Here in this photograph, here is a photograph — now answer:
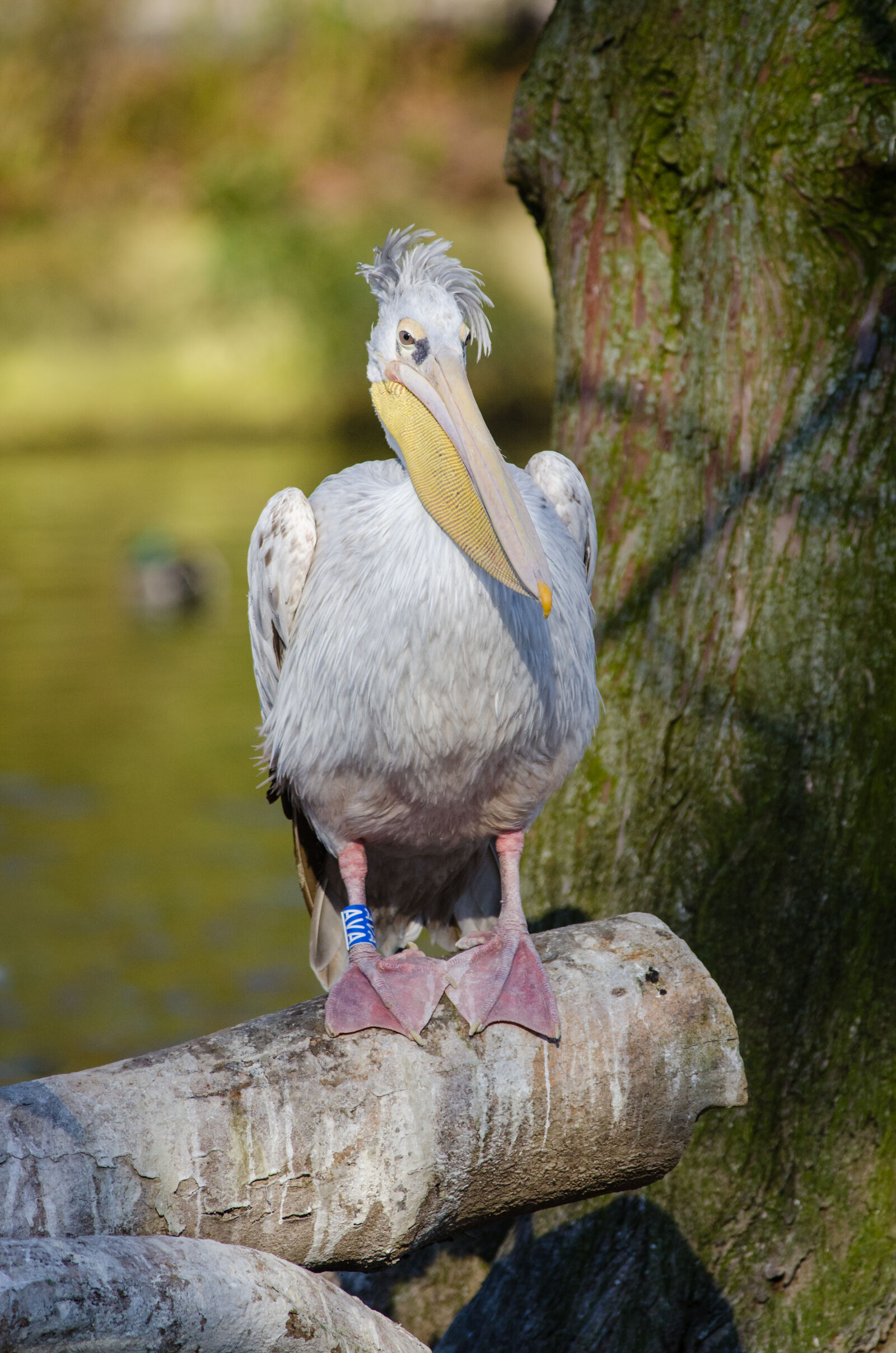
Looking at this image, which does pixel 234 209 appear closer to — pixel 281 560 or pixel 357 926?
pixel 281 560

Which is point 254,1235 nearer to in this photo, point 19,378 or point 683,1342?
point 683,1342

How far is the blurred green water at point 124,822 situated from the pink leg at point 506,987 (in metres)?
2.54

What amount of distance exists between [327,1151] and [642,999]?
0.63m

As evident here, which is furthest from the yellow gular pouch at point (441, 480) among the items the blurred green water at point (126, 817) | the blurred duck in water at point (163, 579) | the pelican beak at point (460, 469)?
the blurred duck in water at point (163, 579)

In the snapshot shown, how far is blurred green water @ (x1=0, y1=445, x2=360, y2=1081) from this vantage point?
541 centimetres

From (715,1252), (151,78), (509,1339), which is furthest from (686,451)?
(151,78)

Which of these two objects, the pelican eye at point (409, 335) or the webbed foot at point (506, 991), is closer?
the webbed foot at point (506, 991)

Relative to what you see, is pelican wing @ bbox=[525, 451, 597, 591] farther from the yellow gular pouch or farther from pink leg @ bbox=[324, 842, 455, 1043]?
pink leg @ bbox=[324, 842, 455, 1043]

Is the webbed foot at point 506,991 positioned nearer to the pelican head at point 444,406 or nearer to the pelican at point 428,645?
the pelican at point 428,645

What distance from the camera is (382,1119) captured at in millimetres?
2381

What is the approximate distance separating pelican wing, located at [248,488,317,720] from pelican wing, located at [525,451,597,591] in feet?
1.70

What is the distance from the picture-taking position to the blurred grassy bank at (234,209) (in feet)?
60.5

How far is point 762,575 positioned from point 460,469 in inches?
31.4

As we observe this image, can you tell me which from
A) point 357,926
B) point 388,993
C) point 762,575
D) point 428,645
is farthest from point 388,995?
point 762,575
